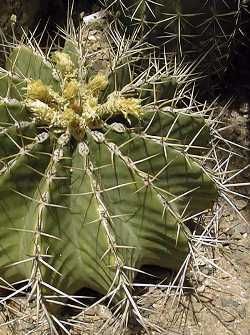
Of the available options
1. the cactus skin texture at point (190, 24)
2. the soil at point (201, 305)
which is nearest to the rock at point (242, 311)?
the soil at point (201, 305)

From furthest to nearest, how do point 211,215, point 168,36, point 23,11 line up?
point 23,11
point 168,36
point 211,215

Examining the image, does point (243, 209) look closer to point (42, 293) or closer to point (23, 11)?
point (42, 293)

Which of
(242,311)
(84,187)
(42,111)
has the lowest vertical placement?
(242,311)

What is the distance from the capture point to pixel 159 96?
241cm

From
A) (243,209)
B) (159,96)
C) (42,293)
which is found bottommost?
(243,209)

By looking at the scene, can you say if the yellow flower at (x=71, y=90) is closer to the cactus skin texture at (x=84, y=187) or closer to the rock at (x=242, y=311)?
the cactus skin texture at (x=84, y=187)

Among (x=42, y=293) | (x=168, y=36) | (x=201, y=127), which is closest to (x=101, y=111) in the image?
(x=201, y=127)

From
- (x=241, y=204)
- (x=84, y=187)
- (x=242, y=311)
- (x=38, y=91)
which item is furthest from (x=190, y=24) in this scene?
(x=242, y=311)

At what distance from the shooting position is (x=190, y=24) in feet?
8.79

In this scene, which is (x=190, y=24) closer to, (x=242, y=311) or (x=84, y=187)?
(x=84, y=187)

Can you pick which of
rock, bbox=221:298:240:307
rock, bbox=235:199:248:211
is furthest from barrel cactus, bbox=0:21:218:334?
rock, bbox=235:199:248:211

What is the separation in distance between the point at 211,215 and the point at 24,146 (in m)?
0.83

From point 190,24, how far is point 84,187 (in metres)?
0.93

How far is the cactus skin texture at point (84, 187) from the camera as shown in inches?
79.5
